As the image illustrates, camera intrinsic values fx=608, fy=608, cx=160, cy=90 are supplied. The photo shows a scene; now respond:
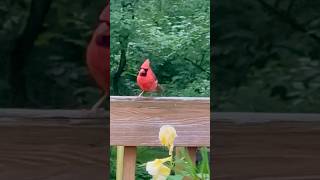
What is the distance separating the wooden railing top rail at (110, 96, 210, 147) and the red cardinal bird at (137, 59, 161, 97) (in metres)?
0.04

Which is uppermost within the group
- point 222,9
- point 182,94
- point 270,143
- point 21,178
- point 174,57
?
point 222,9

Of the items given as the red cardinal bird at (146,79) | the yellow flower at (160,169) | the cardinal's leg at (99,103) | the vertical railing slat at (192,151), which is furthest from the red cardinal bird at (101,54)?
the yellow flower at (160,169)

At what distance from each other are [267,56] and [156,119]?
53 cm

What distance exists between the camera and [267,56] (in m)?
2.46

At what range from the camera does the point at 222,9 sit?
2.41 meters

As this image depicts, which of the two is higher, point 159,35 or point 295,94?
point 159,35

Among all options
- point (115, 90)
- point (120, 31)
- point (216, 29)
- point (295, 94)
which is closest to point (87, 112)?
point (115, 90)

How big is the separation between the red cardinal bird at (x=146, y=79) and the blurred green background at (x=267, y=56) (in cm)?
25

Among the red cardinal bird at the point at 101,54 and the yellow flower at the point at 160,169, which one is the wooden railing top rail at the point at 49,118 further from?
the yellow flower at the point at 160,169

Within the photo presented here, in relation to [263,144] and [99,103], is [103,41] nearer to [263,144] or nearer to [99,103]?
[99,103]

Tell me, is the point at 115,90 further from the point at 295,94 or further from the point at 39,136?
the point at 295,94

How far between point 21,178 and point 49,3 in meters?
0.71

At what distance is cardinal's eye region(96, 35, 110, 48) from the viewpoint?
7.75 ft

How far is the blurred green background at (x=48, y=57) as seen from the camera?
2.41 metres
